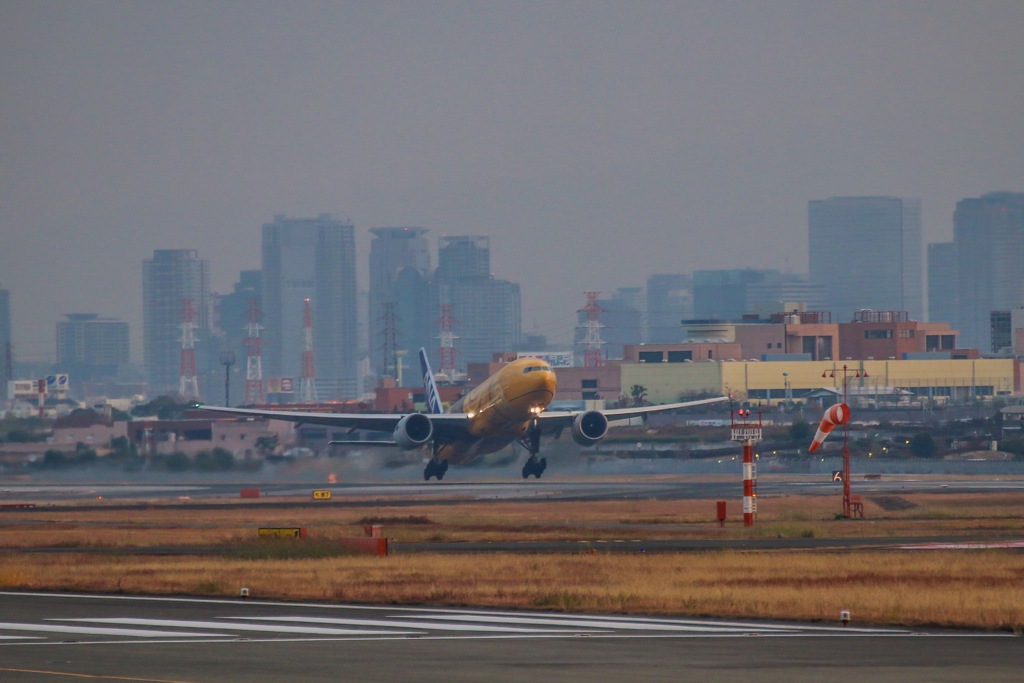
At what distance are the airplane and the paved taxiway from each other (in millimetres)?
51311

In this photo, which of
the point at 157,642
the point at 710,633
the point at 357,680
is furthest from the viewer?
the point at 710,633

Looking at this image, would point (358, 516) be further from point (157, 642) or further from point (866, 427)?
point (866, 427)

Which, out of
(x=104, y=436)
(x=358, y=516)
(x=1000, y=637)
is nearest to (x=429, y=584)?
(x=1000, y=637)

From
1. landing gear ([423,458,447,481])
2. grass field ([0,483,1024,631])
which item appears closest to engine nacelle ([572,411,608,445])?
landing gear ([423,458,447,481])

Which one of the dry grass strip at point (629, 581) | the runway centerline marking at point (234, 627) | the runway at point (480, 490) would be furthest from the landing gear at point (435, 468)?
the runway centerline marking at point (234, 627)

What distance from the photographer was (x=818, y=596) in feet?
102

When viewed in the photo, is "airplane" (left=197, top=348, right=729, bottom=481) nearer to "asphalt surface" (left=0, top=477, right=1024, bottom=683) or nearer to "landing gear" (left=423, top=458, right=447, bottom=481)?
"landing gear" (left=423, top=458, right=447, bottom=481)

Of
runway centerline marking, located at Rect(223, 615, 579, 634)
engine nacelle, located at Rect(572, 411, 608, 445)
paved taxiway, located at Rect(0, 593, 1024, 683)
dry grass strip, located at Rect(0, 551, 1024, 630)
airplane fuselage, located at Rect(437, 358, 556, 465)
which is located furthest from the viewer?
engine nacelle, located at Rect(572, 411, 608, 445)

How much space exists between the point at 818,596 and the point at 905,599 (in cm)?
163

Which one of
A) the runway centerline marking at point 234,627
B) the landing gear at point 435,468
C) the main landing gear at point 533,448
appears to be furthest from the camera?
the landing gear at point 435,468

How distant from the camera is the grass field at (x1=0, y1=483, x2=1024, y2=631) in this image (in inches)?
1195

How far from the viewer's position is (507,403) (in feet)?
269

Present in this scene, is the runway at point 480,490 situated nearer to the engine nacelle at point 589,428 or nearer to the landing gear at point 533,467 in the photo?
the landing gear at point 533,467

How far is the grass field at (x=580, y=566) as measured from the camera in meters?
30.3
